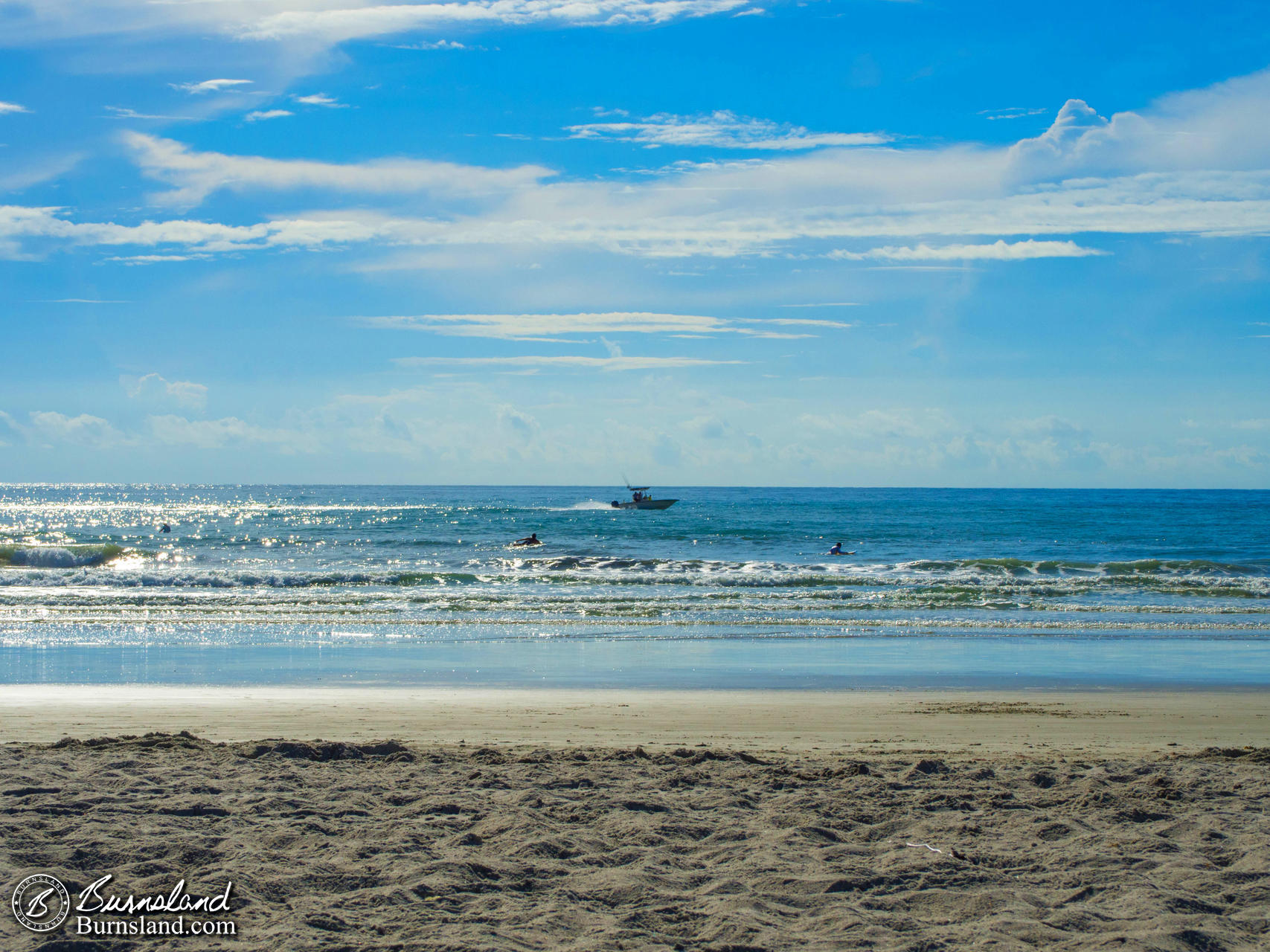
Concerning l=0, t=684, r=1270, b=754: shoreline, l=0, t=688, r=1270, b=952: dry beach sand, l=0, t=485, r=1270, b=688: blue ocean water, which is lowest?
l=0, t=485, r=1270, b=688: blue ocean water

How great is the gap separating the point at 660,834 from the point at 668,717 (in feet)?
15.3

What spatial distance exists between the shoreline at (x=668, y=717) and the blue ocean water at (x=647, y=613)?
978 mm

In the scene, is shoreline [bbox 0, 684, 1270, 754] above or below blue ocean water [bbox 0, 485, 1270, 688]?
above

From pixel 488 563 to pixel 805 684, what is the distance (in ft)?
99.2

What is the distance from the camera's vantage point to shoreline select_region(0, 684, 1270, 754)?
9.23 m
